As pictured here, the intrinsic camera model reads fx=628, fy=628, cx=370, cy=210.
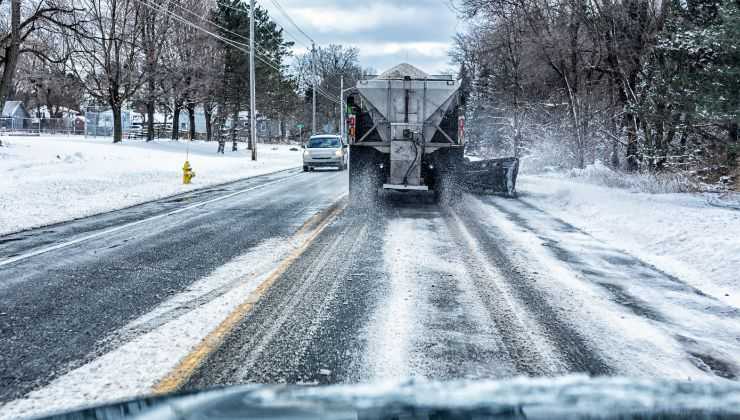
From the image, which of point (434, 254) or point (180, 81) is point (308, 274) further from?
point (180, 81)

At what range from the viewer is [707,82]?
13938 mm

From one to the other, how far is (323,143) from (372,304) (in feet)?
83.3

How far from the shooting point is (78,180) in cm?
1978

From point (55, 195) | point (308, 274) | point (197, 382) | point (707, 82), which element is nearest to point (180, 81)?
point (55, 195)

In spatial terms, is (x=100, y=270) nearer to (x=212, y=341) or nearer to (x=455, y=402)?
(x=212, y=341)

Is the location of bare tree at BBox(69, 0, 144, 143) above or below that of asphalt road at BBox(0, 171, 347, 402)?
above

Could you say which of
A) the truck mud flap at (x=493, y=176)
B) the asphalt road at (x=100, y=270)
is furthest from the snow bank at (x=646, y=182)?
the asphalt road at (x=100, y=270)

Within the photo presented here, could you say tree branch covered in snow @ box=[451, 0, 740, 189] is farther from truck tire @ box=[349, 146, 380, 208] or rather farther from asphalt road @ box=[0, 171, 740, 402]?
asphalt road @ box=[0, 171, 740, 402]

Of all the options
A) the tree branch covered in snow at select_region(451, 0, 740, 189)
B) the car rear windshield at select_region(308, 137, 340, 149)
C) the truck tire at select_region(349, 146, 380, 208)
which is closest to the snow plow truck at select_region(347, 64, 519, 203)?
the truck tire at select_region(349, 146, 380, 208)

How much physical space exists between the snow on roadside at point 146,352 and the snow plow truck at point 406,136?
7.58 metres

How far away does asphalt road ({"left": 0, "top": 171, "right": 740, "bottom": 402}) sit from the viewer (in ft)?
13.4

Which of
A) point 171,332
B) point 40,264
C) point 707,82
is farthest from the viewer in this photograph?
point 707,82

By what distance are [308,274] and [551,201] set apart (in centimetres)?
1013

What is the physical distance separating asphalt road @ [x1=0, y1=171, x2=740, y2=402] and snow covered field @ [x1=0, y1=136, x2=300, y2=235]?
2.97 metres
